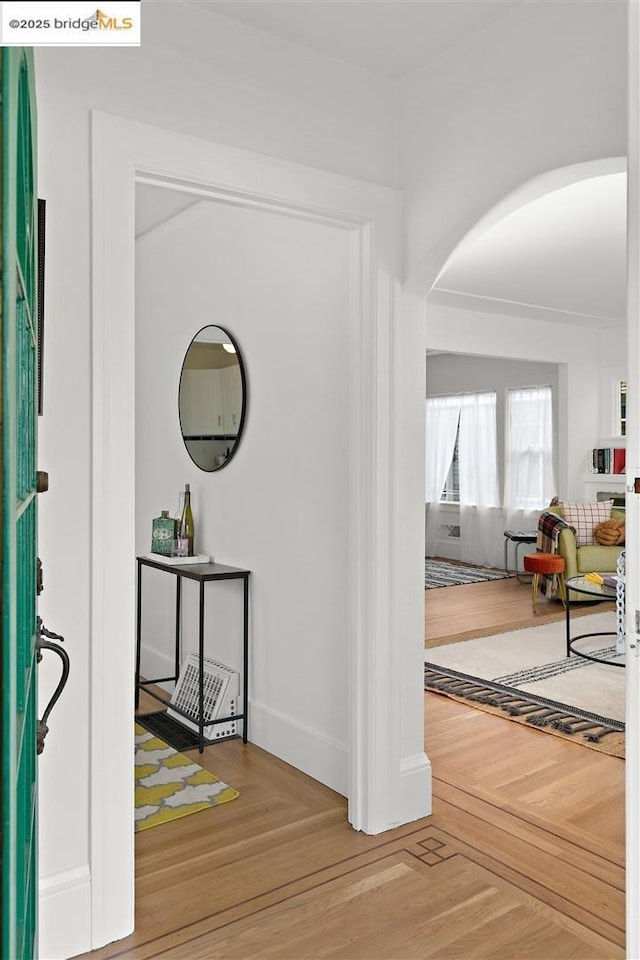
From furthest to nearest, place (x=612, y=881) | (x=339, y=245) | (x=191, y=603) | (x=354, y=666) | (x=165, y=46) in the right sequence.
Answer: (x=191, y=603)
(x=339, y=245)
(x=354, y=666)
(x=612, y=881)
(x=165, y=46)

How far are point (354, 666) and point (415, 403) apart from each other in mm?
1007

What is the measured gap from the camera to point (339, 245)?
10.3 feet

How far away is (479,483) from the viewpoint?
967 centimetres

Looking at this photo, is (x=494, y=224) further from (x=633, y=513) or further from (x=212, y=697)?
(x=212, y=697)

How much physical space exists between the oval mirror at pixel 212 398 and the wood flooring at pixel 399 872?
1.55m

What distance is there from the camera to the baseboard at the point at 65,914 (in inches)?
83.0

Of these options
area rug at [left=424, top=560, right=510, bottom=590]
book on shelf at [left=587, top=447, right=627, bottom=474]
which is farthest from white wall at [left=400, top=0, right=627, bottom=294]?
book on shelf at [left=587, top=447, right=627, bottom=474]

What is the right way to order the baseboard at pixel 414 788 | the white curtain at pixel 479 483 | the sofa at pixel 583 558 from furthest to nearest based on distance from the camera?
the white curtain at pixel 479 483
the sofa at pixel 583 558
the baseboard at pixel 414 788

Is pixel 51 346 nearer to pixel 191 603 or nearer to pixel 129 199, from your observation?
pixel 129 199

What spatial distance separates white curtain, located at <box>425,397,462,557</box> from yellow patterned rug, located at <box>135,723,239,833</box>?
694cm

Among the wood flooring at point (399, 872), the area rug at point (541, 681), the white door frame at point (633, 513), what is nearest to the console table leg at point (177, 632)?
the wood flooring at point (399, 872)

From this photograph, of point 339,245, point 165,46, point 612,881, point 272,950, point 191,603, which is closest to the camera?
point 272,950

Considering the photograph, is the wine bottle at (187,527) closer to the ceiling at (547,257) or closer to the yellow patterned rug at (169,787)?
the yellow patterned rug at (169,787)

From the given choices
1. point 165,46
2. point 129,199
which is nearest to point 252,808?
point 129,199
